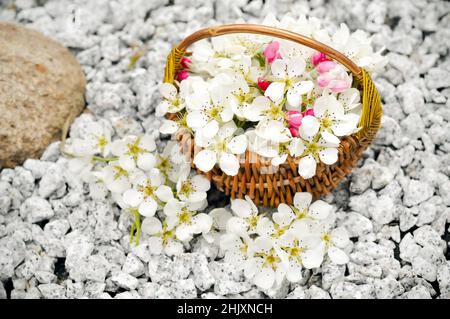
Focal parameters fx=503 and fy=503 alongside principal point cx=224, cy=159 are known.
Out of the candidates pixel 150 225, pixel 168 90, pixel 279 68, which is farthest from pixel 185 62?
pixel 150 225

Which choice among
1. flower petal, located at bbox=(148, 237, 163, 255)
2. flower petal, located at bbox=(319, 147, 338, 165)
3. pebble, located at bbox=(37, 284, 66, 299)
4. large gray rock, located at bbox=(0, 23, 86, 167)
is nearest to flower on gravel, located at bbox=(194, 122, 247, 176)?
flower petal, located at bbox=(319, 147, 338, 165)

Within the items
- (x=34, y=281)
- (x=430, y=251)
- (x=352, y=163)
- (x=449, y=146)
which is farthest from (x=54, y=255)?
(x=449, y=146)

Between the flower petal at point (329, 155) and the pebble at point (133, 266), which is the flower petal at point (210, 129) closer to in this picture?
the flower petal at point (329, 155)

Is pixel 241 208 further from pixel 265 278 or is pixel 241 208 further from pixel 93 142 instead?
pixel 93 142

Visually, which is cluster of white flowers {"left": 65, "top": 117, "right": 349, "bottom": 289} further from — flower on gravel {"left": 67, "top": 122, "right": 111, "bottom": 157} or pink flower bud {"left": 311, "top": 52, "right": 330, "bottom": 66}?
pink flower bud {"left": 311, "top": 52, "right": 330, "bottom": 66}

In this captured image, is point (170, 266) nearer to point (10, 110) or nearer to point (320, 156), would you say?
point (320, 156)

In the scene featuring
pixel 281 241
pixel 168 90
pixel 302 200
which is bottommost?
pixel 281 241
